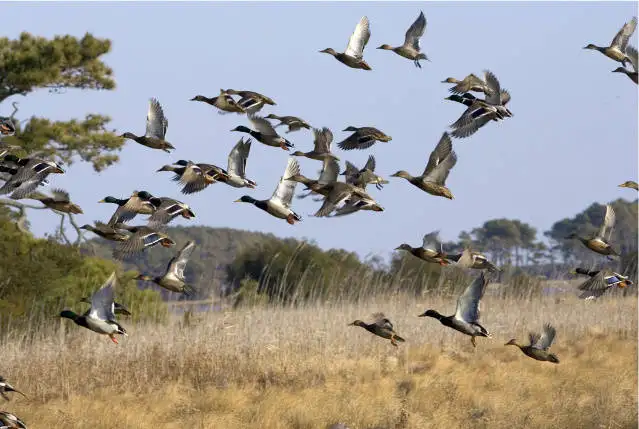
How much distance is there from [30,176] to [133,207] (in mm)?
890

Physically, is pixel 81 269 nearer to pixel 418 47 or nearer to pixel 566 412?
pixel 566 412

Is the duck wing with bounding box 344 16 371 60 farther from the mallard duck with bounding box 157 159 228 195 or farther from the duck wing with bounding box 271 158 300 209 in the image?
the mallard duck with bounding box 157 159 228 195

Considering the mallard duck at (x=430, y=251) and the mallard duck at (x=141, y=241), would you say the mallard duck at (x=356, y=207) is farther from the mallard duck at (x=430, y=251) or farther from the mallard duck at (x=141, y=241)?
the mallard duck at (x=141, y=241)

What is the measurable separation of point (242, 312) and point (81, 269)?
6.40 m

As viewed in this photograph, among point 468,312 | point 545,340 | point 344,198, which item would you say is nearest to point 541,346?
point 545,340

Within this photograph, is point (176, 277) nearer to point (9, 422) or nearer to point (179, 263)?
point (179, 263)

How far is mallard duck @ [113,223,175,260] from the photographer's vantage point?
330 inches

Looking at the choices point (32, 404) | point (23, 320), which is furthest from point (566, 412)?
point (23, 320)

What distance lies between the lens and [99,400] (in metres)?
14.3

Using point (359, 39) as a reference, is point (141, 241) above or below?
below

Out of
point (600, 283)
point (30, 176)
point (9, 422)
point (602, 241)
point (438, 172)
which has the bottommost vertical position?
point (9, 422)

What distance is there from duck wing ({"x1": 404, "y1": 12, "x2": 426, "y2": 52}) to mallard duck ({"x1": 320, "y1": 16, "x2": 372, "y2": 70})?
58 cm

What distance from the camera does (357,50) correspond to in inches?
406

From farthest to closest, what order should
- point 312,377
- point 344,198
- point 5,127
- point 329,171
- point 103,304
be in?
point 312,377 < point 5,127 < point 329,171 < point 103,304 < point 344,198
